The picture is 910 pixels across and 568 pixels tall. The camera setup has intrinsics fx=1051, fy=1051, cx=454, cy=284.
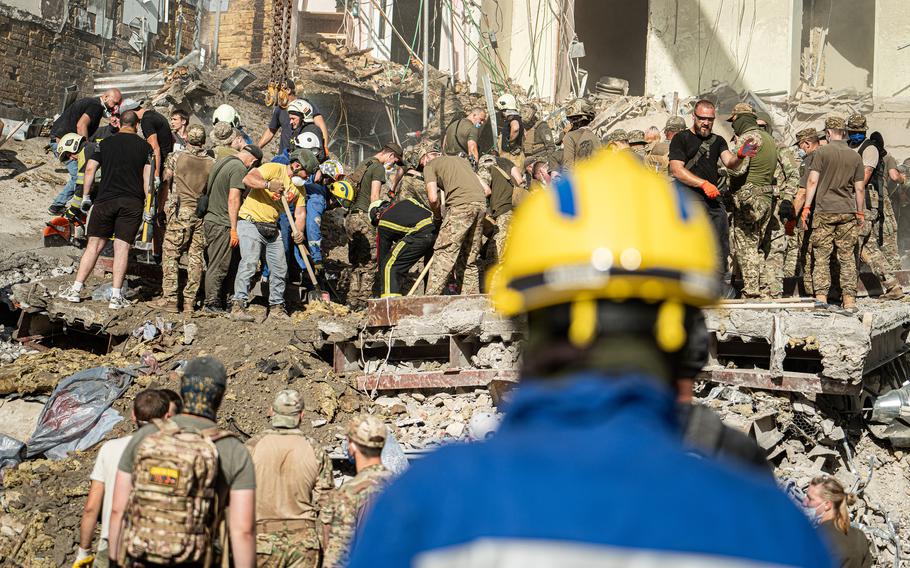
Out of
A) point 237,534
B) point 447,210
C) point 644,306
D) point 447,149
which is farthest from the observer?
point 447,149

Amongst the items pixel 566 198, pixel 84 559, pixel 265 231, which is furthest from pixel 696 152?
pixel 566 198

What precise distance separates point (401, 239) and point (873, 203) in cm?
525

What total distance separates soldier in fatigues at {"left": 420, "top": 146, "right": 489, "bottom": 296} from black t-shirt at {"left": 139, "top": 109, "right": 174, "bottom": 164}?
2994 millimetres

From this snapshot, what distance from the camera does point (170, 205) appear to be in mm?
11453

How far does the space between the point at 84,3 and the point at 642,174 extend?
22272mm

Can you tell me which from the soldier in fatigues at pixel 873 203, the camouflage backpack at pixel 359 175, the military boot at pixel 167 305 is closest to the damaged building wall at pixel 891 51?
the soldier in fatigues at pixel 873 203

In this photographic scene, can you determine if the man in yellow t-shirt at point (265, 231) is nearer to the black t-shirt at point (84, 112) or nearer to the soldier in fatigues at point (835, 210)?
the black t-shirt at point (84, 112)

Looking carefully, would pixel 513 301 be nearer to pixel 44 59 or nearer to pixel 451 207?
pixel 451 207

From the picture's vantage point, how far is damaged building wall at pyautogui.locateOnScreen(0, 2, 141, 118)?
785 inches

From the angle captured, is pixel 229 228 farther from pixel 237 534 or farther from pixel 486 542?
pixel 486 542

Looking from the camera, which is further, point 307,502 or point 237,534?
point 307,502

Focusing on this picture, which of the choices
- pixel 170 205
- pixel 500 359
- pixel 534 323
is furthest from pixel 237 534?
pixel 170 205

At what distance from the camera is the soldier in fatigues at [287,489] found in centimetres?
570

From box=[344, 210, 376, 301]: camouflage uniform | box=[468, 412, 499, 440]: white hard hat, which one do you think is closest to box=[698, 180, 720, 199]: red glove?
box=[468, 412, 499, 440]: white hard hat
